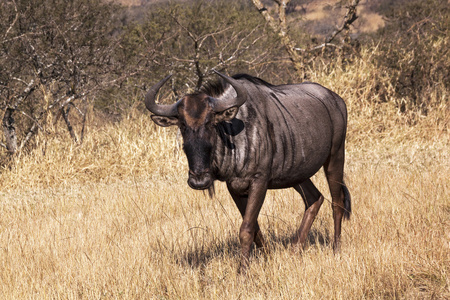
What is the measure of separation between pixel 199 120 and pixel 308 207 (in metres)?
2.01

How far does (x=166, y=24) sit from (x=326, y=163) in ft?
29.8

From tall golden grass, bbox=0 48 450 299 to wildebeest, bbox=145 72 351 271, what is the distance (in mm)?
436

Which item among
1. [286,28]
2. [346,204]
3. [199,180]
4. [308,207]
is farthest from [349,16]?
[199,180]

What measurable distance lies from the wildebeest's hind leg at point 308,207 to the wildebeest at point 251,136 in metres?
0.01

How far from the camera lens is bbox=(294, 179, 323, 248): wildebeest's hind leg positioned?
17.3 ft

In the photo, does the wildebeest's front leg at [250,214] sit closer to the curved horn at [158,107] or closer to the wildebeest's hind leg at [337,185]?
the curved horn at [158,107]

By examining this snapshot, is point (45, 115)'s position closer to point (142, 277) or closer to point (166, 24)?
point (166, 24)

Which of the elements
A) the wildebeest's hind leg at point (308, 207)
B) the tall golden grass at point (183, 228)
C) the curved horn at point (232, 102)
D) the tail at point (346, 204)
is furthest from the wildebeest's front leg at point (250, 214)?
the tail at point (346, 204)

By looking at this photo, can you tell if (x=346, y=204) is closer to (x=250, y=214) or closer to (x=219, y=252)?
(x=219, y=252)

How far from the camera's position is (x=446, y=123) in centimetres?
1158

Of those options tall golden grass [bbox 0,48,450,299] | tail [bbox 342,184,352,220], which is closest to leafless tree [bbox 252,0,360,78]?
tall golden grass [bbox 0,48,450,299]

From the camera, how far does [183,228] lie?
19.6ft

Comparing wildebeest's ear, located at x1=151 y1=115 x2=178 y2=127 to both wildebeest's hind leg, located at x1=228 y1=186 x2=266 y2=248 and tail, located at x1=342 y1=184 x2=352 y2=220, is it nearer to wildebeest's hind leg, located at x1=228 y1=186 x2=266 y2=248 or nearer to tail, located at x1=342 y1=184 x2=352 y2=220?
wildebeest's hind leg, located at x1=228 y1=186 x2=266 y2=248

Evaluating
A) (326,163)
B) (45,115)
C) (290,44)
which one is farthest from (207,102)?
(290,44)
